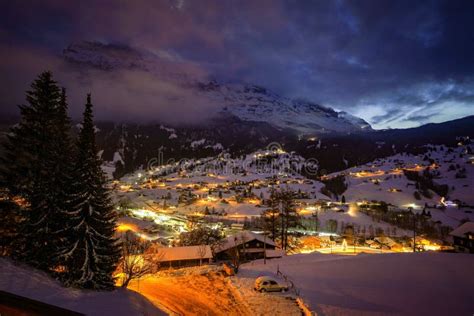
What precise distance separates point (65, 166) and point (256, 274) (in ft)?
65.8

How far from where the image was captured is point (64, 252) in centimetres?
1697

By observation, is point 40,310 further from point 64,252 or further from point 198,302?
point 198,302

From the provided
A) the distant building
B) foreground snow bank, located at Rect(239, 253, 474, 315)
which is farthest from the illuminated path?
the distant building

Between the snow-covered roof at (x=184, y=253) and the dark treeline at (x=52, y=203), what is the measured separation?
76.3ft

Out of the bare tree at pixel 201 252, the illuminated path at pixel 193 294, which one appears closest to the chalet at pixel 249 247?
the bare tree at pixel 201 252

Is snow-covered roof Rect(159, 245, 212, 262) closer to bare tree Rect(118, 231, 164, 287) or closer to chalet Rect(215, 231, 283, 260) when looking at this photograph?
bare tree Rect(118, 231, 164, 287)

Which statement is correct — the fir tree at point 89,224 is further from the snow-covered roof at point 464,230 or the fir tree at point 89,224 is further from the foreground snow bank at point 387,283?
the snow-covered roof at point 464,230

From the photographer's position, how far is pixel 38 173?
18.0 meters

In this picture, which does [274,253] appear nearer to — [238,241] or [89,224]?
[238,241]

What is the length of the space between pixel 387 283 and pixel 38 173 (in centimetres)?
2757

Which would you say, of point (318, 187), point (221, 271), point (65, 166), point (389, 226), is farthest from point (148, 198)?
point (65, 166)

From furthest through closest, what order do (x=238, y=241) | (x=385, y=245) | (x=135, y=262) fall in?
1. (x=385, y=245)
2. (x=238, y=241)
3. (x=135, y=262)

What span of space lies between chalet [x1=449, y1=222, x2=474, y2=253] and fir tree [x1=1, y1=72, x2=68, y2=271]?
5830 cm

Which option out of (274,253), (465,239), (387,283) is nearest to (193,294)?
(387,283)
